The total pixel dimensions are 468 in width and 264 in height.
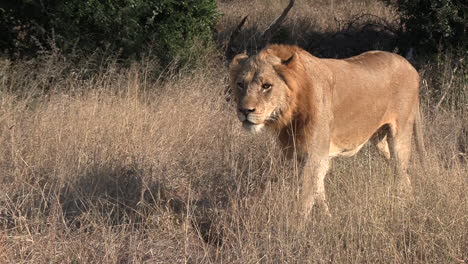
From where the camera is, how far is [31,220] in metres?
4.75

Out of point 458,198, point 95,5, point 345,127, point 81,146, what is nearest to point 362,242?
point 458,198

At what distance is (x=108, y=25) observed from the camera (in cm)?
987

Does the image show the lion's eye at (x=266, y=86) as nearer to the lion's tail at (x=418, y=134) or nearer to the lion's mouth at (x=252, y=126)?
the lion's mouth at (x=252, y=126)

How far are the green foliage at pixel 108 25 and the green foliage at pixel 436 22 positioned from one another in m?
2.71

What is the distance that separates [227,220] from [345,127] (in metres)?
1.16

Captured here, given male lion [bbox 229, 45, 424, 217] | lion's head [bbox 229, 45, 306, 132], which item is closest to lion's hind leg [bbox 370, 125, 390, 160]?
male lion [bbox 229, 45, 424, 217]

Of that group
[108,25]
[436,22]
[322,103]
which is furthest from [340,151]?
[108,25]

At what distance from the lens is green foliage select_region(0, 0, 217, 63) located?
976 cm

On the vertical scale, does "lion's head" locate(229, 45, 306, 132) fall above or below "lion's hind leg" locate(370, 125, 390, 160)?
above

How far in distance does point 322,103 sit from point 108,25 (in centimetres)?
537

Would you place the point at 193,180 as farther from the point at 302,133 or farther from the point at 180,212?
the point at 302,133

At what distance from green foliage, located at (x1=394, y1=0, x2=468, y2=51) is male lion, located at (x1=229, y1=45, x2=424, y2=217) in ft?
12.0

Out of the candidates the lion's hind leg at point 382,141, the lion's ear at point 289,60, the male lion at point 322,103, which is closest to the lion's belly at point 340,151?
the male lion at point 322,103

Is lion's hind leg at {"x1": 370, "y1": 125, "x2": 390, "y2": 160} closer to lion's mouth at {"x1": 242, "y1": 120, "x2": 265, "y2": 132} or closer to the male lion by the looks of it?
the male lion
